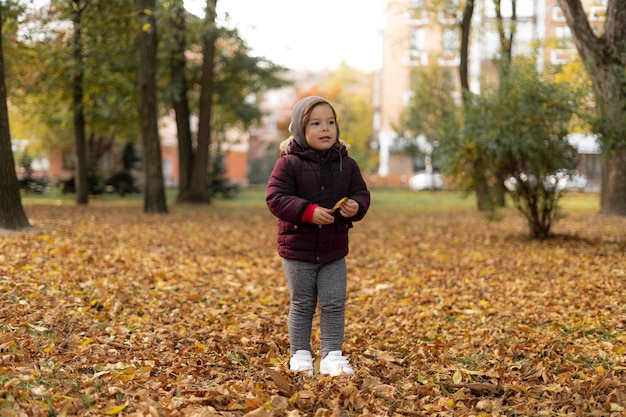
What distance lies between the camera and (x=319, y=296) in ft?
14.7

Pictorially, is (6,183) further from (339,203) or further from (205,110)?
(205,110)

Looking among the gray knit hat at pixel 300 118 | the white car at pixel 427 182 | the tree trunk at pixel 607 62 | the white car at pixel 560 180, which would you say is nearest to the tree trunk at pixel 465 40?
the tree trunk at pixel 607 62

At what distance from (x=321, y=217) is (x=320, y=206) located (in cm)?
15

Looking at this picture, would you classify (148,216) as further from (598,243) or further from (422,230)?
(598,243)

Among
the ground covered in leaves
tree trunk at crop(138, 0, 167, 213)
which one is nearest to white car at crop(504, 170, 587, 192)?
the ground covered in leaves

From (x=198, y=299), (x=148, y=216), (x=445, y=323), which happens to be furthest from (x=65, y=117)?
(x=445, y=323)

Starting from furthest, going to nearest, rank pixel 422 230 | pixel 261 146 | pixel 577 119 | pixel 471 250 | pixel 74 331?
pixel 261 146 < pixel 422 230 < pixel 471 250 < pixel 577 119 < pixel 74 331

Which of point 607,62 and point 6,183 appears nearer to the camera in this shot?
point 6,183

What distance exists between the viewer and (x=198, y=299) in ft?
23.6

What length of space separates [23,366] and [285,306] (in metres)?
3.18

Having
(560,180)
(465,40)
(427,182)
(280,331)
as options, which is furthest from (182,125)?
(427,182)

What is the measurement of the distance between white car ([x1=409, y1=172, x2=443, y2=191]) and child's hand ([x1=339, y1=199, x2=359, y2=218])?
144 ft

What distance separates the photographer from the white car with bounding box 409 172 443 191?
48.1 meters

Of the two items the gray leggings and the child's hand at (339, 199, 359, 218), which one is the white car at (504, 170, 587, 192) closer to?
the gray leggings
